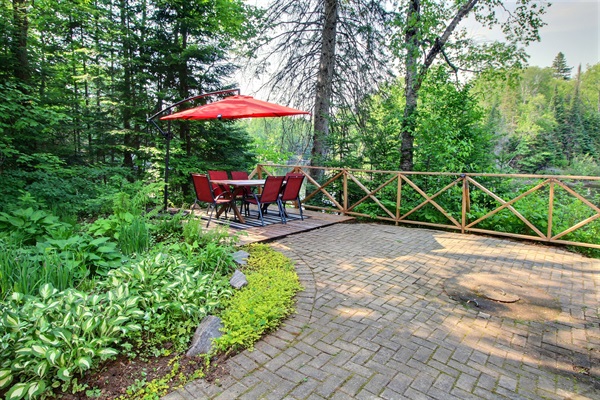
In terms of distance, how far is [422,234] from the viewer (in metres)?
5.23

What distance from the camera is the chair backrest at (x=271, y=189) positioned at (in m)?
5.00

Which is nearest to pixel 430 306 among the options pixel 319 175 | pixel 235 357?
pixel 235 357

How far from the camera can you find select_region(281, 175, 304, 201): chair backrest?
538cm

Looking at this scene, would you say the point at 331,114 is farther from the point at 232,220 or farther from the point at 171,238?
the point at 171,238

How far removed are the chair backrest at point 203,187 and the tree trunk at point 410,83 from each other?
409 centimetres

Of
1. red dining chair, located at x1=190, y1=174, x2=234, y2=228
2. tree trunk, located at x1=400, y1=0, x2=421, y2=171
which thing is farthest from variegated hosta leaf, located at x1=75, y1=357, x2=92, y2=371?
tree trunk, located at x1=400, y1=0, x2=421, y2=171

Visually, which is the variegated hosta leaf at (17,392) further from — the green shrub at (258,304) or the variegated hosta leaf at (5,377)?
the green shrub at (258,304)

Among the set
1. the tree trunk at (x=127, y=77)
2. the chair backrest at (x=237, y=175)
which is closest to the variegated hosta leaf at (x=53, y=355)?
the chair backrest at (x=237, y=175)

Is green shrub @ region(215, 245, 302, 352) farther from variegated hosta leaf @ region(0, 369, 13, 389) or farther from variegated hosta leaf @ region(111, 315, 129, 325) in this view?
variegated hosta leaf @ region(0, 369, 13, 389)

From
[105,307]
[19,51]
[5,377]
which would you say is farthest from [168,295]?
[19,51]

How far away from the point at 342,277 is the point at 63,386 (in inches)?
90.6

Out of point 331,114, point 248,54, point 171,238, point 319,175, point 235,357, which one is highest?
point 248,54

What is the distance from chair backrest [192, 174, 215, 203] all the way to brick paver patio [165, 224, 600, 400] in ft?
6.90

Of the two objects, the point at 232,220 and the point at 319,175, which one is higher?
the point at 319,175
